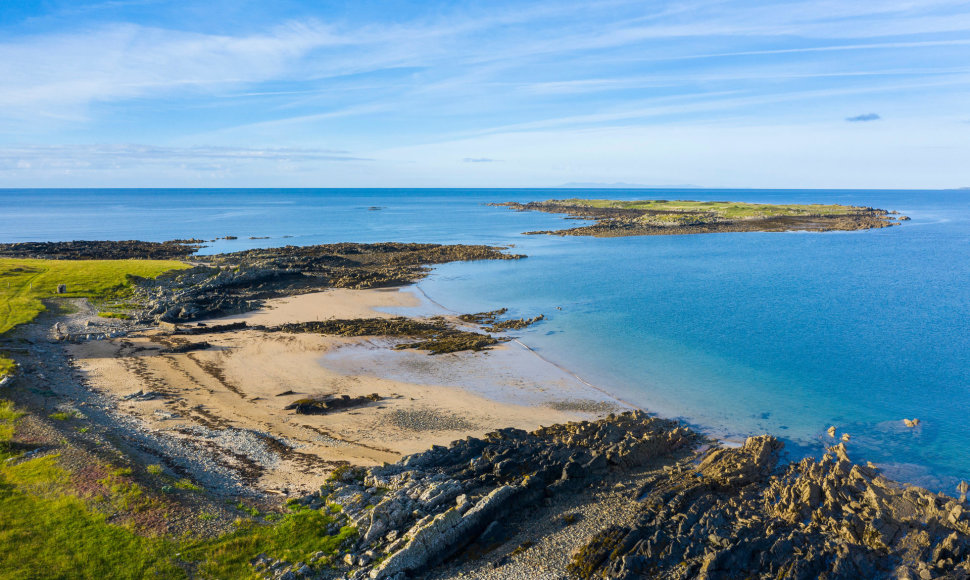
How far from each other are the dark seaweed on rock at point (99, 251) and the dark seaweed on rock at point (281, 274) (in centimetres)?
863

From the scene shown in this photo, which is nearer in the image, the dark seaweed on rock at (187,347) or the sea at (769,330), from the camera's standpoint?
the sea at (769,330)

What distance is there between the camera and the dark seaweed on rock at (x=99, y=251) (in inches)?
3226

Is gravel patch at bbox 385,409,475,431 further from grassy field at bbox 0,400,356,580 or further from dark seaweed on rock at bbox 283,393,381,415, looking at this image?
grassy field at bbox 0,400,356,580

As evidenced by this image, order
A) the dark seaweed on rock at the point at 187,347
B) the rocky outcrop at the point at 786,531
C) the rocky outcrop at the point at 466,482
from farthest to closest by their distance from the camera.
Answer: the dark seaweed on rock at the point at 187,347 < the rocky outcrop at the point at 466,482 < the rocky outcrop at the point at 786,531

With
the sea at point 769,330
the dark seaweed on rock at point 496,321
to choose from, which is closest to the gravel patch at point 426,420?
the sea at point 769,330

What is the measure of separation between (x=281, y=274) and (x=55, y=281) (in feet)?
75.0

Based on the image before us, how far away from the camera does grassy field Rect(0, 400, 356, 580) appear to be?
15320mm

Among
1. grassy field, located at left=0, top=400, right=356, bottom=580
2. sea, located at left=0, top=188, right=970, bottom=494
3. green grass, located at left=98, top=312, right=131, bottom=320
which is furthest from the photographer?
green grass, located at left=98, top=312, right=131, bottom=320

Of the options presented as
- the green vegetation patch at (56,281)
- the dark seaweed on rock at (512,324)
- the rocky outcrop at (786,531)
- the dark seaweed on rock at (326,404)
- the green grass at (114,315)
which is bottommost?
the rocky outcrop at (786,531)

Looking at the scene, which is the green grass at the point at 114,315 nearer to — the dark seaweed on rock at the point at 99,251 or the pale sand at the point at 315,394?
the pale sand at the point at 315,394

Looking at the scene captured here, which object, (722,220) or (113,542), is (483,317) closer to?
(113,542)

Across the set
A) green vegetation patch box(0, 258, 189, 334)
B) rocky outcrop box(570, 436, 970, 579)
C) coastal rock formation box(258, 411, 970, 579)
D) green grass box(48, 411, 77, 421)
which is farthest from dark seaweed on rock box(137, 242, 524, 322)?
rocky outcrop box(570, 436, 970, 579)

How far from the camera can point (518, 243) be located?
104 metres

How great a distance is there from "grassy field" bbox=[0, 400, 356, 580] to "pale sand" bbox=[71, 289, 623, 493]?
3.37 metres
